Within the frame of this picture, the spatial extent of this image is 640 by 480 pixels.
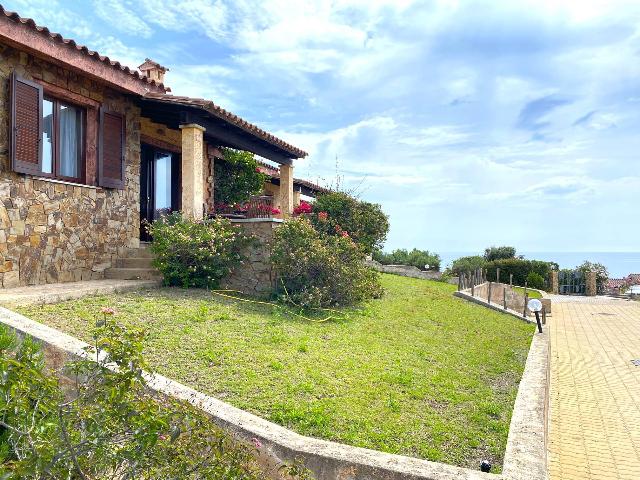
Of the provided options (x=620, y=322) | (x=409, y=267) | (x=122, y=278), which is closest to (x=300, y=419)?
(x=122, y=278)

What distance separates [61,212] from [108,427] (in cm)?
714

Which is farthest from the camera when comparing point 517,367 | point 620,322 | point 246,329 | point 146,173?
point 620,322

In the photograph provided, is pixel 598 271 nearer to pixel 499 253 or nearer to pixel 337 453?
pixel 499 253

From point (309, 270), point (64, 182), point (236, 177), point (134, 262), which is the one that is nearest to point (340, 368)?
point (309, 270)

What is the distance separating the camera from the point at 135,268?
382 inches

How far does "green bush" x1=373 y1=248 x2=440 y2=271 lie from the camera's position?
950 inches

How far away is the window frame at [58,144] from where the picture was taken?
8.70m

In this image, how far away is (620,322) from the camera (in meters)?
15.2

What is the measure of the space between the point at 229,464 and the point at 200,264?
20.5ft

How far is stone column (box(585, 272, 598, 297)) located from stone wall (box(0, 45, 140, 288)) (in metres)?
24.7

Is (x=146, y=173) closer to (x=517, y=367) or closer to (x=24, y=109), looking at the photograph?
(x=24, y=109)

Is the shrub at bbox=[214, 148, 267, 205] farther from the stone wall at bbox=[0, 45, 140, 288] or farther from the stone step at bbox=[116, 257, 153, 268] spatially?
the stone step at bbox=[116, 257, 153, 268]

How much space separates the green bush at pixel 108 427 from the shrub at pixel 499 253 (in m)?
27.8

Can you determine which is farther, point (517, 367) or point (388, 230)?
point (388, 230)
